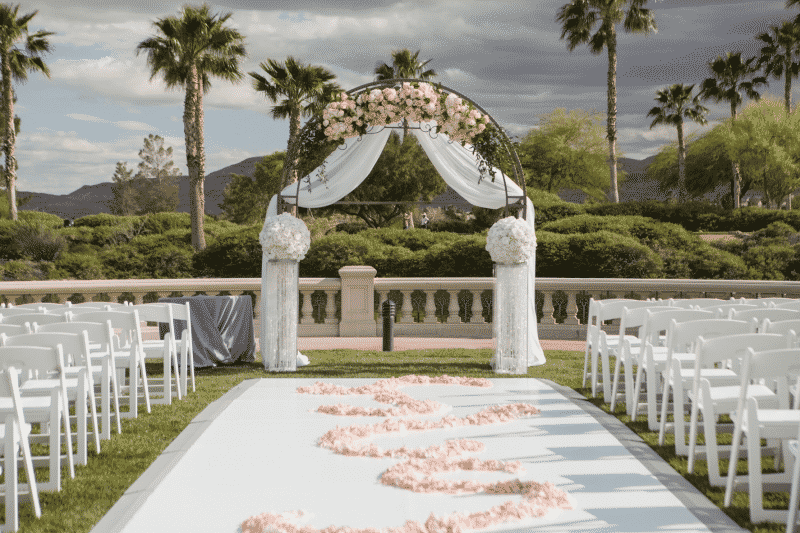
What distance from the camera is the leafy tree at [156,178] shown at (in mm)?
58156

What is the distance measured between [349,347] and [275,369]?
6.56 feet

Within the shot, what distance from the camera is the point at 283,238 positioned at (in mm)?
9047

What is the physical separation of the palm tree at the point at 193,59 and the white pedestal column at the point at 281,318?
534 inches

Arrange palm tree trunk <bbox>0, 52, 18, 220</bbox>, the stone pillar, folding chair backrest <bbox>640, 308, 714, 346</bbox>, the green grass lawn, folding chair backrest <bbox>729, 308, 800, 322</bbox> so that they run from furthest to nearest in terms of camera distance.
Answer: palm tree trunk <bbox>0, 52, 18, 220</bbox>
the stone pillar
folding chair backrest <bbox>729, 308, 800, 322</bbox>
folding chair backrest <bbox>640, 308, 714, 346</bbox>
the green grass lawn

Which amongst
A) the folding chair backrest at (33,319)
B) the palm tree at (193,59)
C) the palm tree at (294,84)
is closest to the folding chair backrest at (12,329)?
the folding chair backrest at (33,319)

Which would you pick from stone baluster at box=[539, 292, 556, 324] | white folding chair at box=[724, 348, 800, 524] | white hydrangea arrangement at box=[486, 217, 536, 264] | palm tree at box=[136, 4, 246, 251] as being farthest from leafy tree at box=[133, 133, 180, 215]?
white folding chair at box=[724, 348, 800, 524]

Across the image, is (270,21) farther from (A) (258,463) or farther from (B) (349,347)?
(A) (258,463)

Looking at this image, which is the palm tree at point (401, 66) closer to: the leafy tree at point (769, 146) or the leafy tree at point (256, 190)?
the leafy tree at point (256, 190)

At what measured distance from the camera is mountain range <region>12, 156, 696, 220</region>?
150ft

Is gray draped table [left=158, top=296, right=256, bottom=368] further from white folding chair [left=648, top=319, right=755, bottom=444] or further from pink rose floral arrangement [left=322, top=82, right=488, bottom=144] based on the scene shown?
white folding chair [left=648, top=319, right=755, bottom=444]

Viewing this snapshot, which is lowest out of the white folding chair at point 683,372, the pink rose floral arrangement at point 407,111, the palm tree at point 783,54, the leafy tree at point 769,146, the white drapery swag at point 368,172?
the white folding chair at point 683,372

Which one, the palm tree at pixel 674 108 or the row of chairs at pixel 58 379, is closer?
the row of chairs at pixel 58 379

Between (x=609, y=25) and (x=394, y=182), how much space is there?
11730 mm

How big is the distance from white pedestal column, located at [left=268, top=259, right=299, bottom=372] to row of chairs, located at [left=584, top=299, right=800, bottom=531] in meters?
3.85
